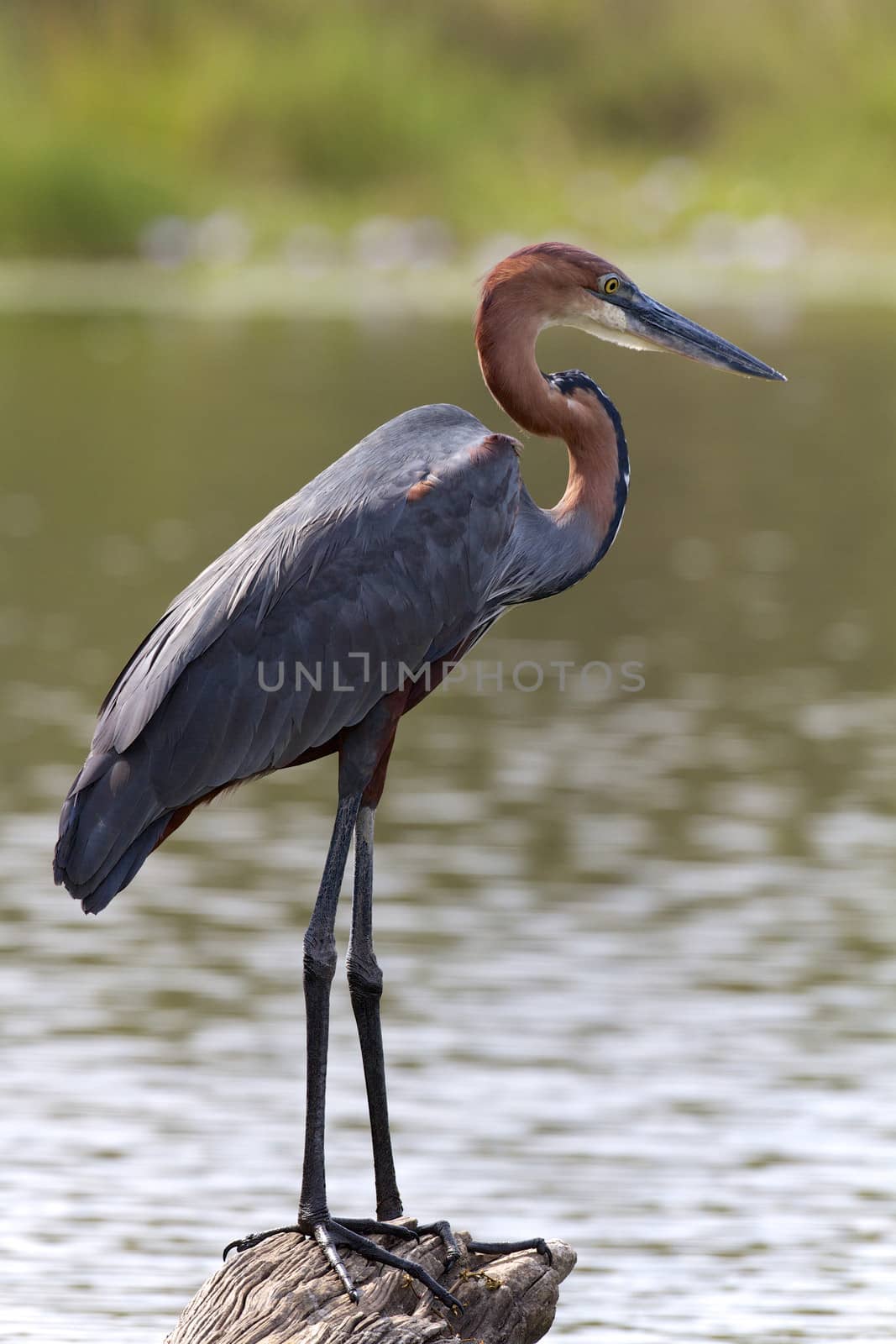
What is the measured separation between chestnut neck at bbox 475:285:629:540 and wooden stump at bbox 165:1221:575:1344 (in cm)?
191

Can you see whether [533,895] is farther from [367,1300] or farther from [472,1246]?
[367,1300]

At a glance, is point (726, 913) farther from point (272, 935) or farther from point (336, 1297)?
point (336, 1297)

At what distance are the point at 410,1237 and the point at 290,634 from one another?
1.51 metres

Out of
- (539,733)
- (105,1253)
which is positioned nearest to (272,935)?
(105,1253)

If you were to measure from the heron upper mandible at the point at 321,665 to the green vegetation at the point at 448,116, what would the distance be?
53.0m

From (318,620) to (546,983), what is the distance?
14.8 feet

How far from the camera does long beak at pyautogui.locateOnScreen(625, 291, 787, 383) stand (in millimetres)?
7305

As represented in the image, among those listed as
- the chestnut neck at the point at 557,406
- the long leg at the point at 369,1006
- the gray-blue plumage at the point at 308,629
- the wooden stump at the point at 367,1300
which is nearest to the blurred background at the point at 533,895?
the long leg at the point at 369,1006

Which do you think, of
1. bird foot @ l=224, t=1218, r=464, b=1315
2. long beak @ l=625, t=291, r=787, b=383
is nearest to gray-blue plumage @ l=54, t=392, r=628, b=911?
long beak @ l=625, t=291, r=787, b=383

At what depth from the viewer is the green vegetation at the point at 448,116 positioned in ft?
205

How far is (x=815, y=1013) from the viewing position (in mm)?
10742

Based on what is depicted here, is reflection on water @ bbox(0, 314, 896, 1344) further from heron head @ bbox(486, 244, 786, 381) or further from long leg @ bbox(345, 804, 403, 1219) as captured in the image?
heron head @ bbox(486, 244, 786, 381)

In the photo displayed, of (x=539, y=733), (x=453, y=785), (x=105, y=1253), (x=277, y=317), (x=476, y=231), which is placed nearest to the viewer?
(x=105, y=1253)

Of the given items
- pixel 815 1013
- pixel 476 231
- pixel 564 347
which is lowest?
pixel 815 1013
